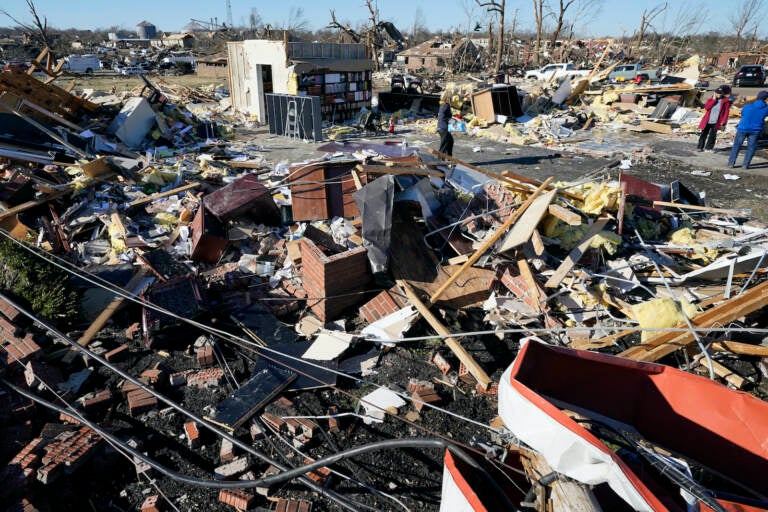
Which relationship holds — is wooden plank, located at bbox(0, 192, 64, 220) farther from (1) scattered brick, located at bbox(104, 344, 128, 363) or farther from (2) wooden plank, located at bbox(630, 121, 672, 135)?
(2) wooden plank, located at bbox(630, 121, 672, 135)

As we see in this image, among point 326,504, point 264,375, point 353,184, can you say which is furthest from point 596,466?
point 353,184

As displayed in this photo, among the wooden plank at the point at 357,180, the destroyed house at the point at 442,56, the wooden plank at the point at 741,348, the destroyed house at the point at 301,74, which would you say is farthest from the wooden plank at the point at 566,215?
the destroyed house at the point at 442,56

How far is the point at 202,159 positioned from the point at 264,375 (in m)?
8.12

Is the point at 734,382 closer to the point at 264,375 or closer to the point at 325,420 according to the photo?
the point at 325,420

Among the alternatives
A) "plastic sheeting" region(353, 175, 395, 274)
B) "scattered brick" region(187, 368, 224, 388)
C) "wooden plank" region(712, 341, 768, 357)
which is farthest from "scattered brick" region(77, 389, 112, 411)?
Result: "wooden plank" region(712, 341, 768, 357)

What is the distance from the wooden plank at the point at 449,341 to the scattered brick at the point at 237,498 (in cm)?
Answer: 222

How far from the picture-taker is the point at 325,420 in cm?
425

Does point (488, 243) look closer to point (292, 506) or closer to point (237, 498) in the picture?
point (292, 506)

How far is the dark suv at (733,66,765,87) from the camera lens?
26344 millimetres

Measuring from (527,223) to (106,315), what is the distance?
18.2 ft

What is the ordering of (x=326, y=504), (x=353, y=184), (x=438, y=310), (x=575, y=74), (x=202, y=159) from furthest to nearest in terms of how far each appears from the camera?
1. (x=575, y=74)
2. (x=202, y=159)
3. (x=353, y=184)
4. (x=438, y=310)
5. (x=326, y=504)

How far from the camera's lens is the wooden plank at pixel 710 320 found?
460cm

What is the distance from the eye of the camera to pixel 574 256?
5.96m

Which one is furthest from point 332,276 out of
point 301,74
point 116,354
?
point 301,74
